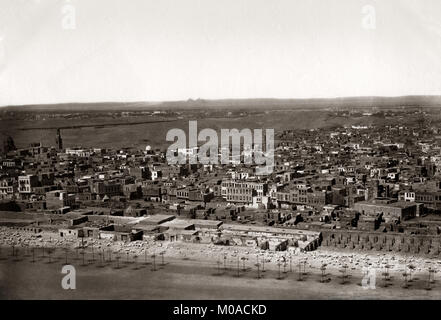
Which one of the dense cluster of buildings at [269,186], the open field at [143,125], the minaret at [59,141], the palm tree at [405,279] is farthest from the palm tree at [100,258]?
the minaret at [59,141]

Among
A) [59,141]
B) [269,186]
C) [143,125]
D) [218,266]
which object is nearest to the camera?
[218,266]

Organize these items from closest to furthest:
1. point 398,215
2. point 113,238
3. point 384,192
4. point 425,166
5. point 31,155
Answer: point 113,238 < point 398,215 < point 384,192 < point 425,166 < point 31,155

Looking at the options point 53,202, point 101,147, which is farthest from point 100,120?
point 53,202

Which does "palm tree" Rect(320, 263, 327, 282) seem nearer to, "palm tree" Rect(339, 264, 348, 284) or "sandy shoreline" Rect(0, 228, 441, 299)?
"sandy shoreline" Rect(0, 228, 441, 299)

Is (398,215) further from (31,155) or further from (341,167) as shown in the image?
(31,155)

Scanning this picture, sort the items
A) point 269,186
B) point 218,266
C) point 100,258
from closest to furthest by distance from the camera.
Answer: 1. point 218,266
2. point 100,258
3. point 269,186

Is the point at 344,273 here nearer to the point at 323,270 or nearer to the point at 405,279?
the point at 323,270

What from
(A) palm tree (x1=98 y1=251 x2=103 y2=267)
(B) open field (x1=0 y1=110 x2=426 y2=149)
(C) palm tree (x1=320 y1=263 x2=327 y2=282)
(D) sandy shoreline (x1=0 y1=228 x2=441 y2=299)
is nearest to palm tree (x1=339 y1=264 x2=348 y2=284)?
(D) sandy shoreline (x1=0 y1=228 x2=441 y2=299)

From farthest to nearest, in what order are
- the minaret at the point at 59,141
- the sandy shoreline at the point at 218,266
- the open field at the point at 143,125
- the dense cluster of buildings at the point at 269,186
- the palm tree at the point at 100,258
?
the minaret at the point at 59,141 → the open field at the point at 143,125 → the dense cluster of buildings at the point at 269,186 → the palm tree at the point at 100,258 → the sandy shoreline at the point at 218,266

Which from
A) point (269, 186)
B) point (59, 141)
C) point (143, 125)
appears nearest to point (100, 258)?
point (269, 186)

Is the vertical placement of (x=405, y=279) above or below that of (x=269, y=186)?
below

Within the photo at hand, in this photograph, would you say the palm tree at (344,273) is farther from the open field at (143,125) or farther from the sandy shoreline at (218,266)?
the open field at (143,125)
